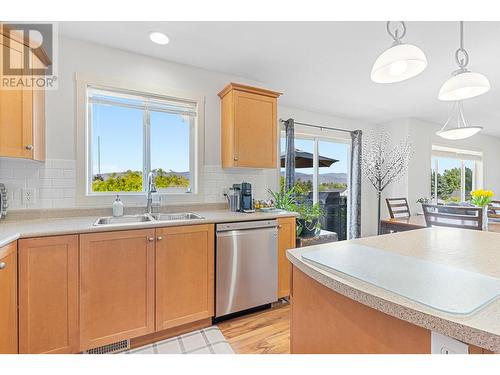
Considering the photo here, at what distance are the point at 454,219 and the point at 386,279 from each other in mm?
2295

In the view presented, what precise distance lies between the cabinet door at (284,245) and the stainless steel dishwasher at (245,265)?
79mm

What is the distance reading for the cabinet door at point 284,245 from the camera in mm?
2477

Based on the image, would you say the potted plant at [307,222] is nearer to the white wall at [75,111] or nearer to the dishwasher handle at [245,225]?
the dishwasher handle at [245,225]

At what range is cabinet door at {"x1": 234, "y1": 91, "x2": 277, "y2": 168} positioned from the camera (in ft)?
8.65

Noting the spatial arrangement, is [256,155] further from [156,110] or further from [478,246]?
[478,246]

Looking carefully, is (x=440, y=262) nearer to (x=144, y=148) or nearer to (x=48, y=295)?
(x=48, y=295)

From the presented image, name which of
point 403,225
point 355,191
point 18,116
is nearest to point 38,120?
point 18,116

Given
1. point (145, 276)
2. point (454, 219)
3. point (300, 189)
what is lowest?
point (145, 276)

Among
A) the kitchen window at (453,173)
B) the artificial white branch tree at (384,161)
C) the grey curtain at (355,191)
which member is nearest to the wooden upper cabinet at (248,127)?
the grey curtain at (355,191)

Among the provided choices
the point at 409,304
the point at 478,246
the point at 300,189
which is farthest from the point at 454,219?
the point at 409,304

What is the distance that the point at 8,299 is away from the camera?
1383 millimetres

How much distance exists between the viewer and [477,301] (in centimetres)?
61

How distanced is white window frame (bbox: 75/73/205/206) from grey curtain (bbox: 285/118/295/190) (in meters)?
1.36

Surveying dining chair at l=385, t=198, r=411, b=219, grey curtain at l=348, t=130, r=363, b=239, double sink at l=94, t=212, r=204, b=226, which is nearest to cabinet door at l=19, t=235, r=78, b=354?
double sink at l=94, t=212, r=204, b=226
